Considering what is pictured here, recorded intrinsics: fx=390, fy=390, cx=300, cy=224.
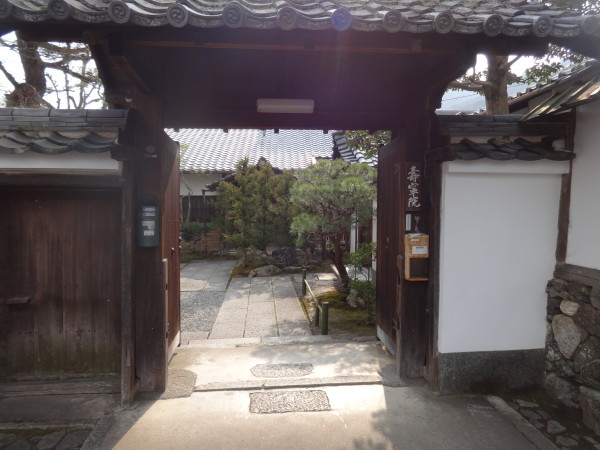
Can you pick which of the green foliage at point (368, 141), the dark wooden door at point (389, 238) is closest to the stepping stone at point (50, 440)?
the dark wooden door at point (389, 238)

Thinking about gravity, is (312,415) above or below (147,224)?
below

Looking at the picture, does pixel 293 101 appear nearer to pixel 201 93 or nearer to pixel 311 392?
pixel 201 93

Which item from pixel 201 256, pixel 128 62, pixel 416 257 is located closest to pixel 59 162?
pixel 128 62

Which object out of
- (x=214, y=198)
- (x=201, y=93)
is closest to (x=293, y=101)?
(x=201, y=93)

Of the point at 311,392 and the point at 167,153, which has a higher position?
the point at 167,153

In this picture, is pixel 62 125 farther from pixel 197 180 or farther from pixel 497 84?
pixel 197 180

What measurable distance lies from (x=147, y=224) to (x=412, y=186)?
3137 millimetres

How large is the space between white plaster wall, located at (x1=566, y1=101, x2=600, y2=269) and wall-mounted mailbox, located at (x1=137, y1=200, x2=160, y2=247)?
4681 millimetres

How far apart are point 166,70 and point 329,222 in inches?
226

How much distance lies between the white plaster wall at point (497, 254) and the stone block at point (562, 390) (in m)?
0.39

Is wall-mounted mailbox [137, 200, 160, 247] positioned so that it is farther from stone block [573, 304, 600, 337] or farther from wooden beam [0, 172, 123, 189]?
stone block [573, 304, 600, 337]

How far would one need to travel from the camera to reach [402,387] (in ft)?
15.4

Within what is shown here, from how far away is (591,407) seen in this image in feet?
12.6

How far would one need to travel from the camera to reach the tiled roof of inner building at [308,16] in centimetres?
274
